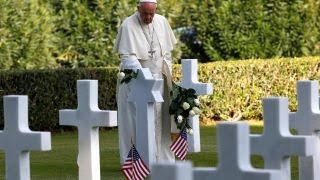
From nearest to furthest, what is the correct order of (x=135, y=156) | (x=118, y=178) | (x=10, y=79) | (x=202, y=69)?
(x=135, y=156)
(x=118, y=178)
(x=10, y=79)
(x=202, y=69)

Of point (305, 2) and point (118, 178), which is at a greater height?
point (305, 2)

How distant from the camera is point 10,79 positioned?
18609 mm

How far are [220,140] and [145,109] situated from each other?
4.65 m

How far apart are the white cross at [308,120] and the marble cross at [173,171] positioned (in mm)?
3336

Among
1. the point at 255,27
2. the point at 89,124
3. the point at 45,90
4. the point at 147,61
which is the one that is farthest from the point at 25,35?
the point at 89,124

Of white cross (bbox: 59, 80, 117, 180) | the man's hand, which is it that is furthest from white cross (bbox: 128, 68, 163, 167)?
the man's hand

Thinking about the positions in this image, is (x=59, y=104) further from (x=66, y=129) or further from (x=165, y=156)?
(x=165, y=156)

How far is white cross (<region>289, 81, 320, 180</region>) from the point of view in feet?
29.5

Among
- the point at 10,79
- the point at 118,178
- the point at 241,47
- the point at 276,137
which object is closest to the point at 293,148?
the point at 276,137

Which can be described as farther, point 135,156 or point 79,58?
point 79,58

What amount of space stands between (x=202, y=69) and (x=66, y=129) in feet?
8.85

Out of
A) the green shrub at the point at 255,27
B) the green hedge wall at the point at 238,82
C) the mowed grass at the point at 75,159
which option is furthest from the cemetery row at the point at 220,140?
the green shrub at the point at 255,27

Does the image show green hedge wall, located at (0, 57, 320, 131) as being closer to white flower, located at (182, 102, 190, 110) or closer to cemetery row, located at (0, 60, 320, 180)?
white flower, located at (182, 102, 190, 110)

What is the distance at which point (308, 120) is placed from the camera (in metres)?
9.02
